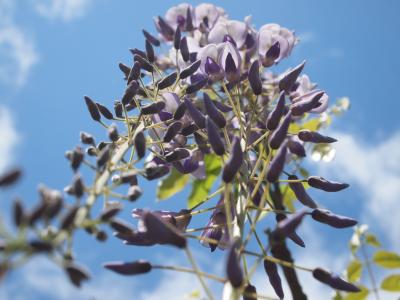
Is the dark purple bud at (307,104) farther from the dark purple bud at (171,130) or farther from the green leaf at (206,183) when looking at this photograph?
the green leaf at (206,183)

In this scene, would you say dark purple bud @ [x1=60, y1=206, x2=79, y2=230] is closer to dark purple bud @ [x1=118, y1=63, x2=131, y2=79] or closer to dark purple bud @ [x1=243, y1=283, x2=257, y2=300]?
dark purple bud @ [x1=243, y1=283, x2=257, y2=300]

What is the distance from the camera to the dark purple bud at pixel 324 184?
1861mm

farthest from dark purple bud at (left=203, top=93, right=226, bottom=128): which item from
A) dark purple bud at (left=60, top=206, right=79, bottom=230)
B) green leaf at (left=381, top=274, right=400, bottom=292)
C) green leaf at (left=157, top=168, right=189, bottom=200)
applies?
green leaf at (left=157, top=168, right=189, bottom=200)

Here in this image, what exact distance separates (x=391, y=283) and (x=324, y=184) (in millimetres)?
1246

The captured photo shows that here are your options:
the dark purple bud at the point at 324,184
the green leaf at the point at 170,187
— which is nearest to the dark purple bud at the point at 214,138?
the dark purple bud at the point at 324,184

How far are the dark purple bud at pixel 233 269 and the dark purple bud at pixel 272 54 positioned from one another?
146cm

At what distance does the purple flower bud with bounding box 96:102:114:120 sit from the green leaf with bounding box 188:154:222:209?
165cm

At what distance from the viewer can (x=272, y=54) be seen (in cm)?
244

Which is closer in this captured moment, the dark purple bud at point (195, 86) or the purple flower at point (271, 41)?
the dark purple bud at point (195, 86)

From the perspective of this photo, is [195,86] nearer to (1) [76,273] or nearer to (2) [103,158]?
(2) [103,158]

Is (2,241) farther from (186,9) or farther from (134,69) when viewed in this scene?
(186,9)

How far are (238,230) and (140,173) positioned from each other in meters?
0.34

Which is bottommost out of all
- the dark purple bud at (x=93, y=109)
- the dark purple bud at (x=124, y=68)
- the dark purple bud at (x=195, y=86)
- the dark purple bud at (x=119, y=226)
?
the dark purple bud at (x=119, y=226)

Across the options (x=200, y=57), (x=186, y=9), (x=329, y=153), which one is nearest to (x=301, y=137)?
(x=200, y=57)
